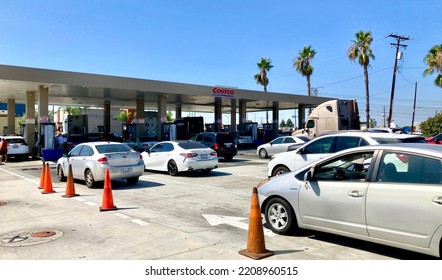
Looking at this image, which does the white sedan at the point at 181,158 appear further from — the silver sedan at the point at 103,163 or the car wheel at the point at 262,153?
the car wheel at the point at 262,153

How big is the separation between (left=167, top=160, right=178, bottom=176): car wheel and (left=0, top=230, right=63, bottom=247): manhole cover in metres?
8.43

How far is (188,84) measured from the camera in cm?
3094

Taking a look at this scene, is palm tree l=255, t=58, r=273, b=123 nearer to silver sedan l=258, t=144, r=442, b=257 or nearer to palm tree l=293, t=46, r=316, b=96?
palm tree l=293, t=46, r=316, b=96

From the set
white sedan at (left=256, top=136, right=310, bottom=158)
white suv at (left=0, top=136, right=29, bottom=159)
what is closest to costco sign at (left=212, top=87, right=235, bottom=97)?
white sedan at (left=256, top=136, right=310, bottom=158)

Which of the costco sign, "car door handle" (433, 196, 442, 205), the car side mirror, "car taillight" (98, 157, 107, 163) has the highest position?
the costco sign

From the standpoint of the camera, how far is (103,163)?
11.8 metres

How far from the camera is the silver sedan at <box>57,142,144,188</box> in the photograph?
1189 centimetres

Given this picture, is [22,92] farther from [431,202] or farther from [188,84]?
[431,202]

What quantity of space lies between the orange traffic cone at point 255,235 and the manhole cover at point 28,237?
3.40 metres

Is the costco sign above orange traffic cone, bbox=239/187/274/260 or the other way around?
above

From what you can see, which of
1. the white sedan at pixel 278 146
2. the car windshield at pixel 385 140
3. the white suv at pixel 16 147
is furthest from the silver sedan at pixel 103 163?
the white suv at pixel 16 147

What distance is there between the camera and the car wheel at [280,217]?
6.23 meters

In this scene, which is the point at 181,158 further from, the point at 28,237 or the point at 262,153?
the point at 262,153

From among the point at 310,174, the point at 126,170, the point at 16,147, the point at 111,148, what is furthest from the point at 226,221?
the point at 16,147
